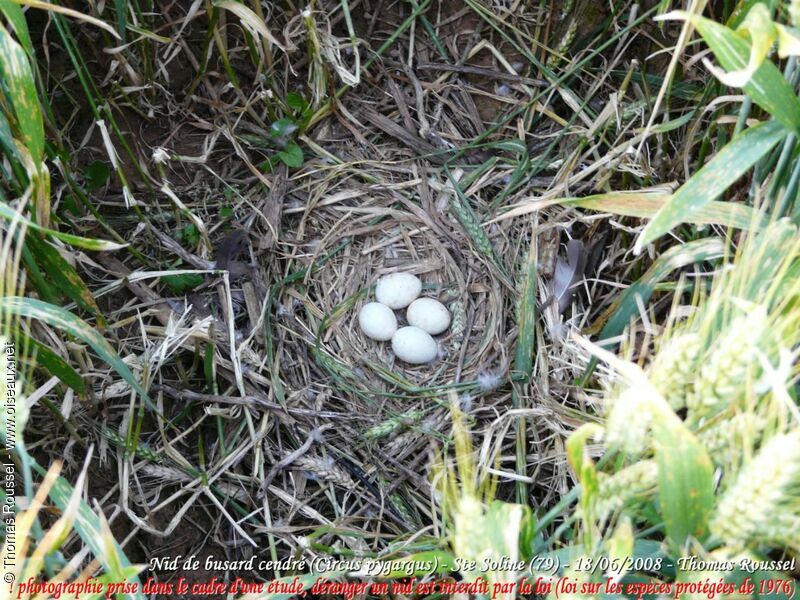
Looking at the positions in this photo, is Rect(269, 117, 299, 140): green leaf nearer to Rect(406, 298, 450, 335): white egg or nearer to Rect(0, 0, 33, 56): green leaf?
Rect(406, 298, 450, 335): white egg

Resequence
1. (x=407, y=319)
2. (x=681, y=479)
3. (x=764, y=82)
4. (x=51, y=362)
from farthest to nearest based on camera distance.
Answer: (x=407, y=319) < (x=51, y=362) < (x=764, y=82) < (x=681, y=479)

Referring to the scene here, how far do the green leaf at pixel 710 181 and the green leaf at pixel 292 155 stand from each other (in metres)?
1.03

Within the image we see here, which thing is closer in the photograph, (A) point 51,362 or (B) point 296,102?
(A) point 51,362

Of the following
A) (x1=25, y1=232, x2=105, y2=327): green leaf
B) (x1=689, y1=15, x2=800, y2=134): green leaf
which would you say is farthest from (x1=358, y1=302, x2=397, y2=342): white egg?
(x1=689, y1=15, x2=800, y2=134): green leaf

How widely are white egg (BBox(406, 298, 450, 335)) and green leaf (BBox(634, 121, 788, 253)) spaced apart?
0.81m

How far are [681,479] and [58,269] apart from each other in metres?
1.00

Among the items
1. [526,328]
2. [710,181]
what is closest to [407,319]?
[526,328]

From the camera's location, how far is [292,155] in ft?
5.76

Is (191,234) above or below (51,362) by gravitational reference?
above

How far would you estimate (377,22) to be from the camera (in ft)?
5.96

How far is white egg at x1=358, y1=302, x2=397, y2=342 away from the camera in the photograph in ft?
5.60

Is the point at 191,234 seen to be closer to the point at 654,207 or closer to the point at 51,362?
the point at 51,362

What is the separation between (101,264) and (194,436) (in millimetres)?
431

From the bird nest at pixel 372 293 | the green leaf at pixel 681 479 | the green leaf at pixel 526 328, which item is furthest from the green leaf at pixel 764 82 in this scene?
the bird nest at pixel 372 293
